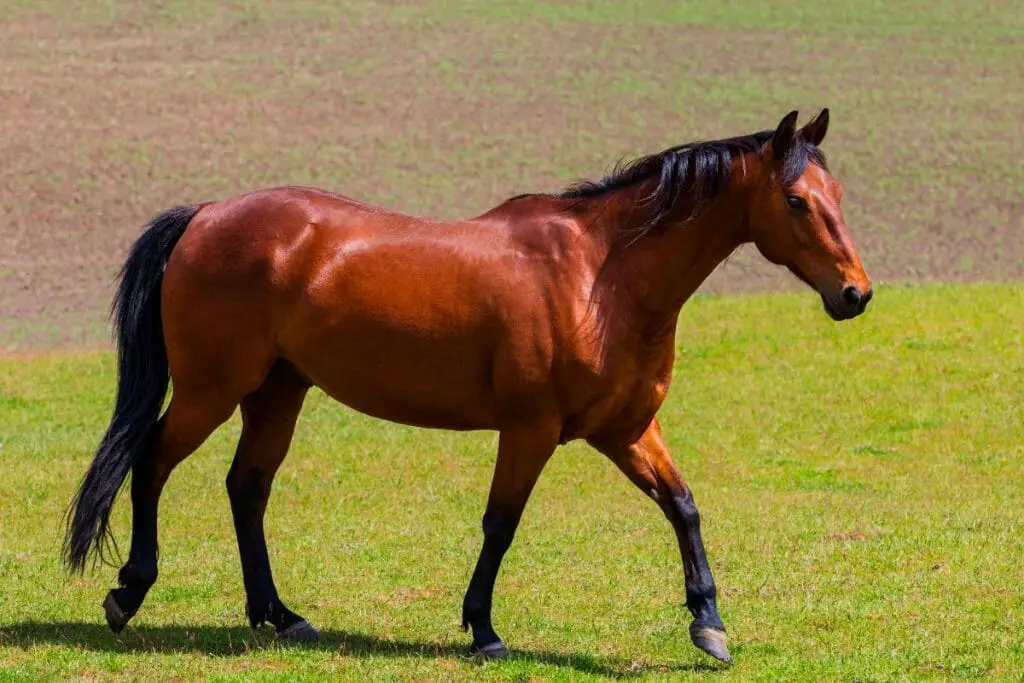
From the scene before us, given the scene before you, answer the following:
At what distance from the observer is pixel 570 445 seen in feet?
46.4

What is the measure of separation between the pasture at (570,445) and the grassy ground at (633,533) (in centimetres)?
4

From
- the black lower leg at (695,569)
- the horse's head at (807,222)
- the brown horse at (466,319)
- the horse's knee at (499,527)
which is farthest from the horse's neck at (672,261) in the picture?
the horse's knee at (499,527)

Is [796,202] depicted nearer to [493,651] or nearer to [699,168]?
[699,168]

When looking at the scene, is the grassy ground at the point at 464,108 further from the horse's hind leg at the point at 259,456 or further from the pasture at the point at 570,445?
the horse's hind leg at the point at 259,456

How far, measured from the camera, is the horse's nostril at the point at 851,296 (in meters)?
6.69

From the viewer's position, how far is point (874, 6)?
40938 mm

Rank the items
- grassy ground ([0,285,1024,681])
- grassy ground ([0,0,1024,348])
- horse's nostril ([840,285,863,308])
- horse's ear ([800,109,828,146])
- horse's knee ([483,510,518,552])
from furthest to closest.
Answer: grassy ground ([0,0,1024,348])
grassy ground ([0,285,1024,681])
horse's knee ([483,510,518,552])
horse's ear ([800,109,828,146])
horse's nostril ([840,285,863,308])

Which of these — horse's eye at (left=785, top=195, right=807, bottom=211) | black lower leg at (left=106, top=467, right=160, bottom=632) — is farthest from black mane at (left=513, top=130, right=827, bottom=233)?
black lower leg at (left=106, top=467, right=160, bottom=632)

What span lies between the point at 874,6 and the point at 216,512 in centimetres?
3327

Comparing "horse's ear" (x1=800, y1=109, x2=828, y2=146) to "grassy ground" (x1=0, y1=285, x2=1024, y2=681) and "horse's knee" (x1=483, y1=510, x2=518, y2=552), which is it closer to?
"horse's knee" (x1=483, y1=510, x2=518, y2=552)

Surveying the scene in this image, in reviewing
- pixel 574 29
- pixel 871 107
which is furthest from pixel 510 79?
pixel 871 107

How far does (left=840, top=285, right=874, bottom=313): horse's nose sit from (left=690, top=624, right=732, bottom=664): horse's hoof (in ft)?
5.42

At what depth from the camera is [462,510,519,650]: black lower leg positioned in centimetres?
725

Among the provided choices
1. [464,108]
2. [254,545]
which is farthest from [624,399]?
[464,108]
